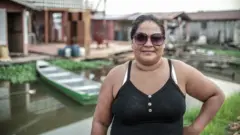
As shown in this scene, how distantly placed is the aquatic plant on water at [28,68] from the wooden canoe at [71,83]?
1.17ft

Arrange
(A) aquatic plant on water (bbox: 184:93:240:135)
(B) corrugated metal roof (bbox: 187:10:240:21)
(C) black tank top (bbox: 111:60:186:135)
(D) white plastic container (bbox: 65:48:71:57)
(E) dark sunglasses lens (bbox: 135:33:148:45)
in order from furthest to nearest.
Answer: (B) corrugated metal roof (bbox: 187:10:240:21), (D) white plastic container (bbox: 65:48:71:57), (A) aquatic plant on water (bbox: 184:93:240:135), (E) dark sunglasses lens (bbox: 135:33:148:45), (C) black tank top (bbox: 111:60:186:135)

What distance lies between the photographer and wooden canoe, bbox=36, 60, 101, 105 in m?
8.60

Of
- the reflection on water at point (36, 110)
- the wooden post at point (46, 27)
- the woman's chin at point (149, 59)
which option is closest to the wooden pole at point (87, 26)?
the reflection on water at point (36, 110)

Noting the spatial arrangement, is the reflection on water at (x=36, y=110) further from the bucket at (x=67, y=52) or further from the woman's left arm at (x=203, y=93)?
the woman's left arm at (x=203, y=93)

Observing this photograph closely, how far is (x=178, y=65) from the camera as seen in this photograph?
6.48 feet

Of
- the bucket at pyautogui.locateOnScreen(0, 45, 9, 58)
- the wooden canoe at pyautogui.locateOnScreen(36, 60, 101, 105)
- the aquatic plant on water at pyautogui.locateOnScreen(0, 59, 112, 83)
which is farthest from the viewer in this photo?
the bucket at pyautogui.locateOnScreen(0, 45, 9, 58)

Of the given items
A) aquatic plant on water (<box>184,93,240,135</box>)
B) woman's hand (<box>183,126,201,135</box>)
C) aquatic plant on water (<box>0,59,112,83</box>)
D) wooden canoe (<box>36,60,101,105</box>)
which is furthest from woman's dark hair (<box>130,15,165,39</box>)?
aquatic plant on water (<box>0,59,112,83</box>)

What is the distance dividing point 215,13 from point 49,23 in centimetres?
1292

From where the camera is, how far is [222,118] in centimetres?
618

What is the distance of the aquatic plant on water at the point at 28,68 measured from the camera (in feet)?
37.2

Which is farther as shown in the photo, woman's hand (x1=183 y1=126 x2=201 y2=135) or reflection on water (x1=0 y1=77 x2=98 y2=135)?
reflection on water (x1=0 y1=77 x2=98 y2=135)

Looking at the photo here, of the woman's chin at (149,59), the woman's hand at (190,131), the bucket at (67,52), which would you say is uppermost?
the woman's chin at (149,59)

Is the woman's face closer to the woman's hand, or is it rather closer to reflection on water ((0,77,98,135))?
the woman's hand

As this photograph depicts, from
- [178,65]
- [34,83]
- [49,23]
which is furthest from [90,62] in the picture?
[178,65]
